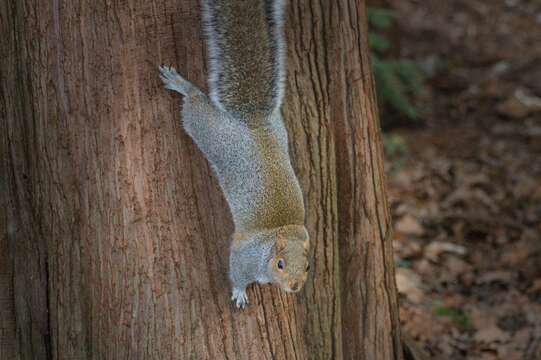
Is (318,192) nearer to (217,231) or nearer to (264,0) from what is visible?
(217,231)

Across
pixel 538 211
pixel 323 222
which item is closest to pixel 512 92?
pixel 538 211

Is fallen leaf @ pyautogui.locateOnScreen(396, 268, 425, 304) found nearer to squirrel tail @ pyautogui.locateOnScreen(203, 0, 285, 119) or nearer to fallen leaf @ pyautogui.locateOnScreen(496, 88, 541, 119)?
squirrel tail @ pyautogui.locateOnScreen(203, 0, 285, 119)

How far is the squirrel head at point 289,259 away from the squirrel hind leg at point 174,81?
0.69 meters

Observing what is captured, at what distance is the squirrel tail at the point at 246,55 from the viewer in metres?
2.31

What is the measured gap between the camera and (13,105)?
2.54 metres

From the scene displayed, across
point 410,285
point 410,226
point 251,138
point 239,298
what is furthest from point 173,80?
point 410,226

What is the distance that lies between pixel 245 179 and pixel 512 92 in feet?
16.8

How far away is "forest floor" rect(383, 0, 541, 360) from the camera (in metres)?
4.02

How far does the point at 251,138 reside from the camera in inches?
99.9

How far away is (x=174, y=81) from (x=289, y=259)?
801 millimetres

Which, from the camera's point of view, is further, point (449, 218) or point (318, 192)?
point (449, 218)

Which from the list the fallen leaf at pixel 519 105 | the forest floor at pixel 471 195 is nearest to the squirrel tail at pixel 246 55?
the forest floor at pixel 471 195

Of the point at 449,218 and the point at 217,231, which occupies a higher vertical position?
the point at 217,231

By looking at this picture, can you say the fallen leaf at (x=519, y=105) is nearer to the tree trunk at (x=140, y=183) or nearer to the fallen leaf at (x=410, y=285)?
the fallen leaf at (x=410, y=285)
